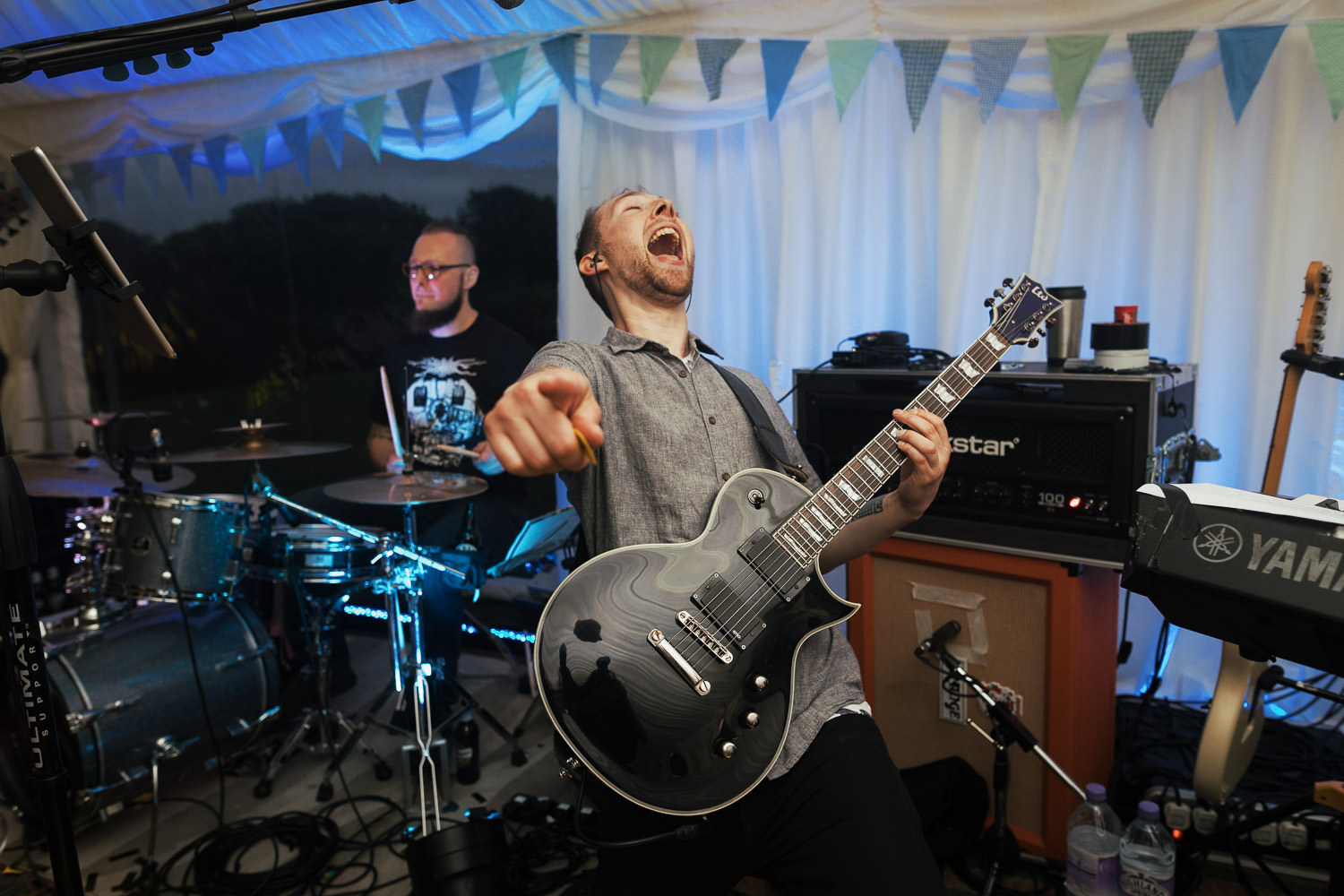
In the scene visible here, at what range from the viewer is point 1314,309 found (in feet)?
6.41

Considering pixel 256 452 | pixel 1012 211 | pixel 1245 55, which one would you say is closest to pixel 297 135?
pixel 256 452

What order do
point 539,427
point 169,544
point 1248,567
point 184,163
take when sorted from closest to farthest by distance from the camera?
point 539,427 < point 1248,567 < point 169,544 < point 184,163

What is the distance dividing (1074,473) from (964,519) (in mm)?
286

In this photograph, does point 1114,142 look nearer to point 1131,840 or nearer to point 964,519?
point 964,519

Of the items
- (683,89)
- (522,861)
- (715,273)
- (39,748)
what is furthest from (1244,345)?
(39,748)

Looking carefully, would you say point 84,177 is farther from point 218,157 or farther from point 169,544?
point 169,544

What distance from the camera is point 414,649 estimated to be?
8.60 feet

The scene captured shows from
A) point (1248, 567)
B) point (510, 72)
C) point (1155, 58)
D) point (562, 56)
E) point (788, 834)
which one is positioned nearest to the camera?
point (1248, 567)

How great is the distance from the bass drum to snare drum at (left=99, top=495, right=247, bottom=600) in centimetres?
12

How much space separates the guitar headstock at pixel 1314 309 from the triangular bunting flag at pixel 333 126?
11.5 feet

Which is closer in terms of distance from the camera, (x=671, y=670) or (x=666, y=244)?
(x=671, y=670)

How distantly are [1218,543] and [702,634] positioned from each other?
753 millimetres

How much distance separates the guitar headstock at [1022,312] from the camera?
5.22 feet

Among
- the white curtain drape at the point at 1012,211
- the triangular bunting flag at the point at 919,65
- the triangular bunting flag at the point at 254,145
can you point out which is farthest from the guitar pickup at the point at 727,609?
the triangular bunting flag at the point at 254,145
